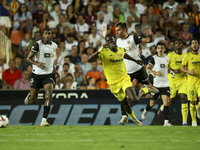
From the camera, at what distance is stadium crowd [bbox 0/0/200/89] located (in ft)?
39.1

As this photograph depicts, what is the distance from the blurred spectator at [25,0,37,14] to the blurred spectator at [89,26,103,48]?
9.93 ft

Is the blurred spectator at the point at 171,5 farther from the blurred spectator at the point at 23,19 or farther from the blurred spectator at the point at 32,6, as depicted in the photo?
the blurred spectator at the point at 23,19

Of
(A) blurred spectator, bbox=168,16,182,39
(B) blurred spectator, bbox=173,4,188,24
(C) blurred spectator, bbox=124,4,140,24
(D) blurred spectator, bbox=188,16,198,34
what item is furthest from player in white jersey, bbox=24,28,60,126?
(B) blurred spectator, bbox=173,4,188,24

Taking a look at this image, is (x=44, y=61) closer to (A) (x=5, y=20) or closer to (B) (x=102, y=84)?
(B) (x=102, y=84)

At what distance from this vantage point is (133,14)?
14.6 metres

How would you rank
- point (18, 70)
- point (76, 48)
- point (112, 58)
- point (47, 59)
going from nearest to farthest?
point (112, 58)
point (47, 59)
point (18, 70)
point (76, 48)

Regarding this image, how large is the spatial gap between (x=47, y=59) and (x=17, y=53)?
226 inches

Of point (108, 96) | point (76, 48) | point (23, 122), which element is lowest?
point (23, 122)

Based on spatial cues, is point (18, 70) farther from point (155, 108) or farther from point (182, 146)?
point (182, 146)

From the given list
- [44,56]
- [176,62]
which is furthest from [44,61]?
[176,62]

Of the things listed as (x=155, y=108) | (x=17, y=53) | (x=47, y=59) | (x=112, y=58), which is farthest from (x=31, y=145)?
(x=17, y=53)

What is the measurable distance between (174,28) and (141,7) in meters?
2.00

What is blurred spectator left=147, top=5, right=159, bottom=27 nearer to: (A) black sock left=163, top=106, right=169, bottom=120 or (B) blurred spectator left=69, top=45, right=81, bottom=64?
(B) blurred spectator left=69, top=45, right=81, bottom=64

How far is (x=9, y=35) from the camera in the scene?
13.6 m
